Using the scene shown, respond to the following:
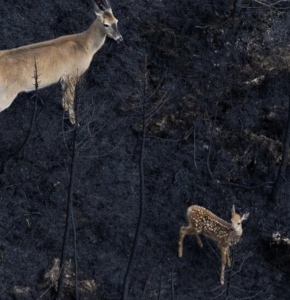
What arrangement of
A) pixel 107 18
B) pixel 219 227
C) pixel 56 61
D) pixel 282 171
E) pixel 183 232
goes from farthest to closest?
pixel 282 171 < pixel 107 18 < pixel 183 232 < pixel 56 61 < pixel 219 227

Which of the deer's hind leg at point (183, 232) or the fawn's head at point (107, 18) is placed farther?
the fawn's head at point (107, 18)

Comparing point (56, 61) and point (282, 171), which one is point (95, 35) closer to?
point (56, 61)

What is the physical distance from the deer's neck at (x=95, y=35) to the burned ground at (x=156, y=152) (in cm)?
120

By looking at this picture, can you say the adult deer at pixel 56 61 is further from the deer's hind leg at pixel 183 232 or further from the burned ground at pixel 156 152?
the deer's hind leg at pixel 183 232

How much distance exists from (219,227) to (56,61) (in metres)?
4.94

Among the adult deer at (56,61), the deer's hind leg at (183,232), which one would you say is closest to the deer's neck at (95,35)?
the adult deer at (56,61)

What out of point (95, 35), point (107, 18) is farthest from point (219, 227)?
point (107, 18)

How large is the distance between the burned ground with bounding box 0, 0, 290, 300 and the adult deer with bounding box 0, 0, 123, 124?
0.53m

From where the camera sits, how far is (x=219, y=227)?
20406 millimetres

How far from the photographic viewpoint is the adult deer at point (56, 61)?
19.7 m

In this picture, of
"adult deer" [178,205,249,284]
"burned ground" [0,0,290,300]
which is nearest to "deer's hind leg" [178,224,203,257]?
"adult deer" [178,205,249,284]

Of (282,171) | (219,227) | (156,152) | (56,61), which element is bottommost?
(282,171)

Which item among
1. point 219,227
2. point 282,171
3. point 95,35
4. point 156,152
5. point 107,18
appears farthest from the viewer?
point 156,152

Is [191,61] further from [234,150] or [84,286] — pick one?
[84,286]
